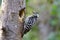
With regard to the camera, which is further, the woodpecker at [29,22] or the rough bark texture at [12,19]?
the woodpecker at [29,22]

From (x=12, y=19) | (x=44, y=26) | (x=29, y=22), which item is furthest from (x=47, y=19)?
(x=12, y=19)

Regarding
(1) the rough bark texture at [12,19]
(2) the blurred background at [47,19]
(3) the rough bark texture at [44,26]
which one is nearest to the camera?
(1) the rough bark texture at [12,19]

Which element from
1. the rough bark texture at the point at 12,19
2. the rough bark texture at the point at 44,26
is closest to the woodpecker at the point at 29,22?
the rough bark texture at the point at 12,19

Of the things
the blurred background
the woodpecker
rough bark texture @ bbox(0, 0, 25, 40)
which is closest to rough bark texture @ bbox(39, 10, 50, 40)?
the blurred background

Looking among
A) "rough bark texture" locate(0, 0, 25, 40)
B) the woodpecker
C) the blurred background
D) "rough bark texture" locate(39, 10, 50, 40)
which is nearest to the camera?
"rough bark texture" locate(0, 0, 25, 40)

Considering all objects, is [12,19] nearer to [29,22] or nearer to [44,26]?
[29,22]

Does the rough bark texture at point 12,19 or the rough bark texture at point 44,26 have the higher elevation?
the rough bark texture at point 12,19

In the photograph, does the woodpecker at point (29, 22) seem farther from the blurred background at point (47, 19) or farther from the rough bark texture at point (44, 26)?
the rough bark texture at point (44, 26)

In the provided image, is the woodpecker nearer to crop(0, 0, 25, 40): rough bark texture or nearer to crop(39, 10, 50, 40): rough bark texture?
crop(0, 0, 25, 40): rough bark texture

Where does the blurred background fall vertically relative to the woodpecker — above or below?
below
